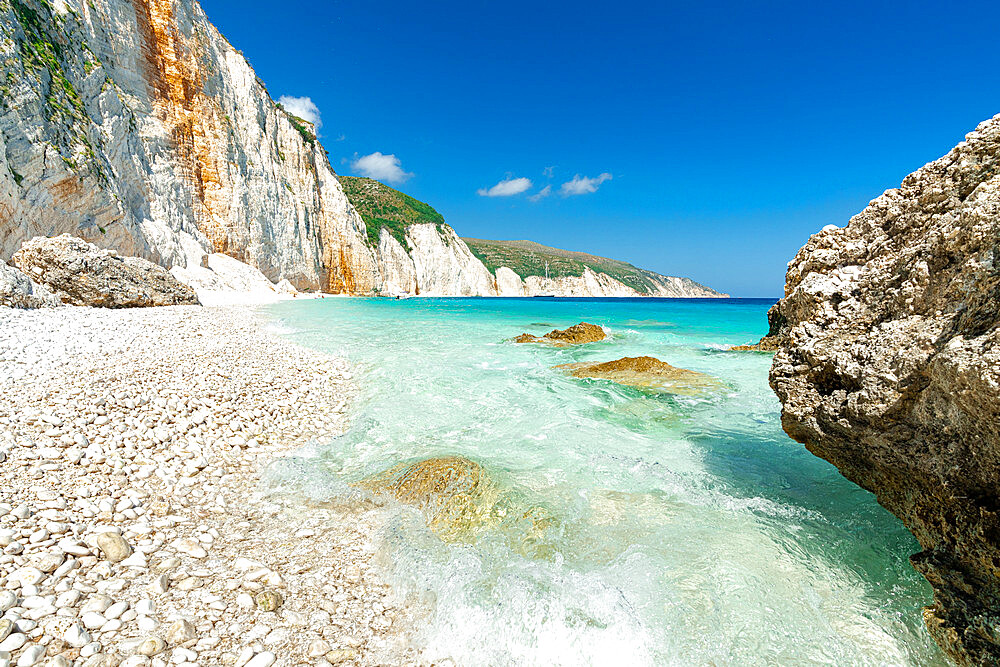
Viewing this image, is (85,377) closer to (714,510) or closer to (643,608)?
(643,608)

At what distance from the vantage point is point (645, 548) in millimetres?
3889

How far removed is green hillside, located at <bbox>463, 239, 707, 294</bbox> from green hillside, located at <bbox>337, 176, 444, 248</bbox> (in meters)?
29.5

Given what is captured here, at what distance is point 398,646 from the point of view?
2.82m

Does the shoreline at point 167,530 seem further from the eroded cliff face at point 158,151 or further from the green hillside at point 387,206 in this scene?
the green hillside at point 387,206

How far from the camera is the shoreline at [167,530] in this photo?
2.59 m

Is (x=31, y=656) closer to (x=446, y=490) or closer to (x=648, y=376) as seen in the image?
(x=446, y=490)

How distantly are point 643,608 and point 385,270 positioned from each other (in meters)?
69.0

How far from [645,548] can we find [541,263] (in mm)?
127016

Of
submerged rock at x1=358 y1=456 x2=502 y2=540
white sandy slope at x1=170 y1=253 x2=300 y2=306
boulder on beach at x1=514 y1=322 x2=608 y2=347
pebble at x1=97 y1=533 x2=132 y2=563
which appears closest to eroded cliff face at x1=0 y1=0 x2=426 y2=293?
white sandy slope at x1=170 y1=253 x2=300 y2=306

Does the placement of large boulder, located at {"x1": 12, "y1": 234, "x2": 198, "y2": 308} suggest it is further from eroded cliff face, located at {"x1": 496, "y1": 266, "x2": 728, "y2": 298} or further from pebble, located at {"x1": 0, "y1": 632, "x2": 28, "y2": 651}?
eroded cliff face, located at {"x1": 496, "y1": 266, "x2": 728, "y2": 298}

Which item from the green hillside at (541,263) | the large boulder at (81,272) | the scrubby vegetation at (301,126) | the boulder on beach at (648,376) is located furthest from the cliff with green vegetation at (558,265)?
the boulder on beach at (648,376)

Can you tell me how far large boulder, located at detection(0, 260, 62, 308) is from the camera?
33.3 feet

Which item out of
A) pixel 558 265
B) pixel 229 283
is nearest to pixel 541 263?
pixel 558 265

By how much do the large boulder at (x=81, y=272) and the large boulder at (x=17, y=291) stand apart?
232 cm
